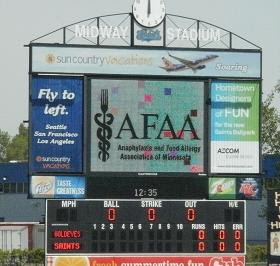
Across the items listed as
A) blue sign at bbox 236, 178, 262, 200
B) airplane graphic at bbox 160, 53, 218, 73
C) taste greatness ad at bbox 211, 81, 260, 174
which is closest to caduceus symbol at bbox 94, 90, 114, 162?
airplane graphic at bbox 160, 53, 218, 73

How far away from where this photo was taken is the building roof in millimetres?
82688

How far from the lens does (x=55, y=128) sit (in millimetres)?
33969

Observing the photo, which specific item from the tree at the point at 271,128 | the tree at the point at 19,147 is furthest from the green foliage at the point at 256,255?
the tree at the point at 19,147

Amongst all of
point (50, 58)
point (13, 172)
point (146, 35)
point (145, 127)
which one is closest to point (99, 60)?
point (50, 58)

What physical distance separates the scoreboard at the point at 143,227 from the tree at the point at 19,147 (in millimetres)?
114315

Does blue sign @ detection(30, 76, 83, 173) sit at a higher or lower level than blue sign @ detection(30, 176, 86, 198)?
higher

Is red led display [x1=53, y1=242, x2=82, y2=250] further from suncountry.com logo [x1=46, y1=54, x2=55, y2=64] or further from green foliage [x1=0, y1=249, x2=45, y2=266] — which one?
green foliage [x1=0, y1=249, x2=45, y2=266]

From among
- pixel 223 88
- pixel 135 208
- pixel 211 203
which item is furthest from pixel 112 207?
pixel 223 88

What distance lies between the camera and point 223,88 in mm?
35250

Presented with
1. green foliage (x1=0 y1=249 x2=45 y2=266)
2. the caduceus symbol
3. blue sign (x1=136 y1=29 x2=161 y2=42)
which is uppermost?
blue sign (x1=136 y1=29 x2=161 y2=42)

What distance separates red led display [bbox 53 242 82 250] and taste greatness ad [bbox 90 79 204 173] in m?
2.35

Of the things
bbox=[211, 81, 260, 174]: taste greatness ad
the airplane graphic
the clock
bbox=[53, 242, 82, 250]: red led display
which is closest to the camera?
bbox=[53, 242, 82, 250]: red led display

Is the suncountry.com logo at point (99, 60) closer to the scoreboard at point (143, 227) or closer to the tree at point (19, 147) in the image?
the scoreboard at point (143, 227)

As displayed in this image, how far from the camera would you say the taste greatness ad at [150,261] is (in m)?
33.3
